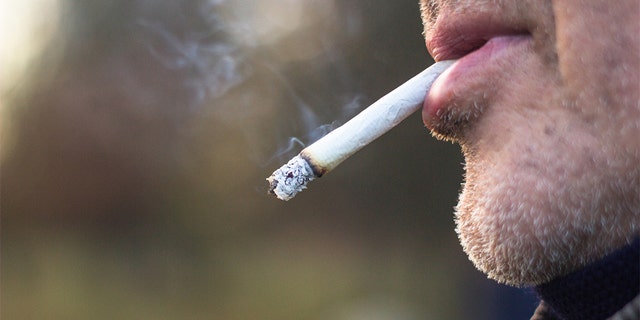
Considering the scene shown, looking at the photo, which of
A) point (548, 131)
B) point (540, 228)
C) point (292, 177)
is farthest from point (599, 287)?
point (292, 177)

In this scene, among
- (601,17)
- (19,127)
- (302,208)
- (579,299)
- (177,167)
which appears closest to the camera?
(601,17)

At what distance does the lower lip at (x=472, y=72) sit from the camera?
3.67 feet

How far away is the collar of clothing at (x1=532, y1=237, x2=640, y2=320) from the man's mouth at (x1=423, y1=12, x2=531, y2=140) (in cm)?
31

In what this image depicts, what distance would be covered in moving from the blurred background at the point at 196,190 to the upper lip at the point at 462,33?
4.60 m

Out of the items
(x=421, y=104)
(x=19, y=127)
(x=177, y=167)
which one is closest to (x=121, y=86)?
(x=177, y=167)

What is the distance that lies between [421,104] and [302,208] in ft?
26.7

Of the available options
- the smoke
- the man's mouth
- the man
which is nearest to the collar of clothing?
the man

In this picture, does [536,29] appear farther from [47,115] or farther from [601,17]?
[47,115]

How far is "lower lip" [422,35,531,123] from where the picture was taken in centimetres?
112

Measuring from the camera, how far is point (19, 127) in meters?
11.0

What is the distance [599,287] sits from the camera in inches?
42.8

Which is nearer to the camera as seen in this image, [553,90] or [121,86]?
[553,90]

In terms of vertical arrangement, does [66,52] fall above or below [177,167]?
above

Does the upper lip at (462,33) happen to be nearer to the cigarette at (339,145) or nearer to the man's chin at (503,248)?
the cigarette at (339,145)
